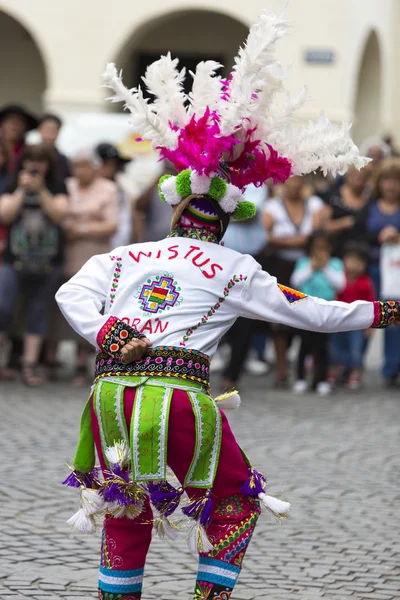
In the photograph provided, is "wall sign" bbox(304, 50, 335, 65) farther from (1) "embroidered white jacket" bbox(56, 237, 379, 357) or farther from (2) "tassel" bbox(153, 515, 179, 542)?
(2) "tassel" bbox(153, 515, 179, 542)

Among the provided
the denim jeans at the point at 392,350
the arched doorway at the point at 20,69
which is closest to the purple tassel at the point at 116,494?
the denim jeans at the point at 392,350

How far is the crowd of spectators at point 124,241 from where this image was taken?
413 inches

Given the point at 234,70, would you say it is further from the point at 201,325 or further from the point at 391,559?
the point at 391,559

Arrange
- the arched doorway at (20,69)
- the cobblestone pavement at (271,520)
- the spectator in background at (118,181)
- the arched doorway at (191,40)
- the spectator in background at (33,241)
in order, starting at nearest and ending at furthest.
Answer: the cobblestone pavement at (271,520) → the spectator in background at (33,241) → the spectator in background at (118,181) → the arched doorway at (191,40) → the arched doorway at (20,69)

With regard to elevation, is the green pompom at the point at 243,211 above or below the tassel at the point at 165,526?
above

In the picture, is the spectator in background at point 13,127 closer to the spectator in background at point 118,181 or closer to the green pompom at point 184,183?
the spectator in background at point 118,181

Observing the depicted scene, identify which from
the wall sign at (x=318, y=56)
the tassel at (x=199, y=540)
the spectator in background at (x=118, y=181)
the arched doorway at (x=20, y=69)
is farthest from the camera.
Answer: the arched doorway at (x=20, y=69)

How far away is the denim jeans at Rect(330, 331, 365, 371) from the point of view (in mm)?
11297

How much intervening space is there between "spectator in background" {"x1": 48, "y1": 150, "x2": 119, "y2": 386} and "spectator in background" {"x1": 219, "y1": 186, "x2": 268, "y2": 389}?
A: 1002mm

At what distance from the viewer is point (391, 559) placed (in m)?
5.41

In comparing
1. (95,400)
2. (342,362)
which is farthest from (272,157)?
(342,362)

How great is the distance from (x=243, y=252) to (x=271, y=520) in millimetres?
4821

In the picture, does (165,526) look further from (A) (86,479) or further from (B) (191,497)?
(A) (86,479)

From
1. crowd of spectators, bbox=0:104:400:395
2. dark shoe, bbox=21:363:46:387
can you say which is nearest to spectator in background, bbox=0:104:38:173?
crowd of spectators, bbox=0:104:400:395
